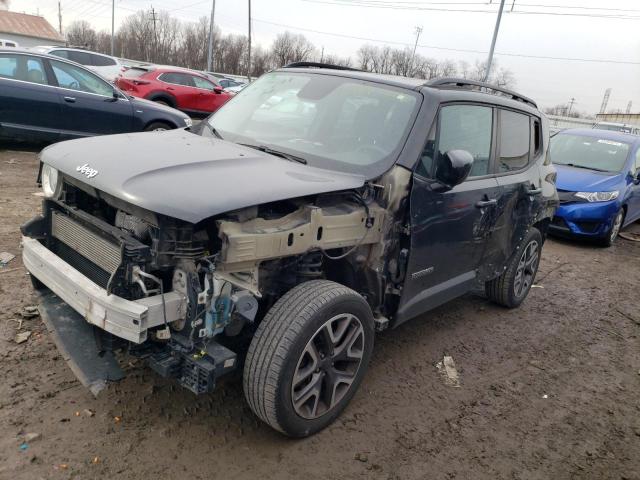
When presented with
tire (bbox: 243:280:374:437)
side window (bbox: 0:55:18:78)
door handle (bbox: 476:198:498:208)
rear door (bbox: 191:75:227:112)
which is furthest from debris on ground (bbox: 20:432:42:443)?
rear door (bbox: 191:75:227:112)

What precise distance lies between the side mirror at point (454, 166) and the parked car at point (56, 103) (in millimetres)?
7157

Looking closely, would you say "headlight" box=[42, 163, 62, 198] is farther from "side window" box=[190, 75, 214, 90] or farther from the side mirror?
"side window" box=[190, 75, 214, 90]

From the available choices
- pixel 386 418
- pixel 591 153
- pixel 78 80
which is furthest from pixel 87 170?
pixel 591 153

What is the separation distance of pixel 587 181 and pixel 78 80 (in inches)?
331

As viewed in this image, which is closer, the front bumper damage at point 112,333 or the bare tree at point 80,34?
the front bumper damage at point 112,333

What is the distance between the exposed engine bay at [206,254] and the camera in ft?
7.63

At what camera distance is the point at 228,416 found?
2914mm

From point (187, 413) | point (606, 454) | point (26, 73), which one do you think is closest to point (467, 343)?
point (606, 454)

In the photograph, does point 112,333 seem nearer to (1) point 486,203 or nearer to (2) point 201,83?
(1) point 486,203

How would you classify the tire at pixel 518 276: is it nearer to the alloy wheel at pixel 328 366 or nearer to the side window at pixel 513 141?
the side window at pixel 513 141

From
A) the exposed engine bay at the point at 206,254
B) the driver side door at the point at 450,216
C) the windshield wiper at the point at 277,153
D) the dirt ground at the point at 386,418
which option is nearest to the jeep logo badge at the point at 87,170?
the exposed engine bay at the point at 206,254

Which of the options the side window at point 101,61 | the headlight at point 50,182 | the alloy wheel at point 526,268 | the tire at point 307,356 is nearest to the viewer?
the tire at point 307,356

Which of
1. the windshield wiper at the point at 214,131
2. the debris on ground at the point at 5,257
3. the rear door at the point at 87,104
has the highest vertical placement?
the windshield wiper at the point at 214,131

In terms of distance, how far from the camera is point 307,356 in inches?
106
